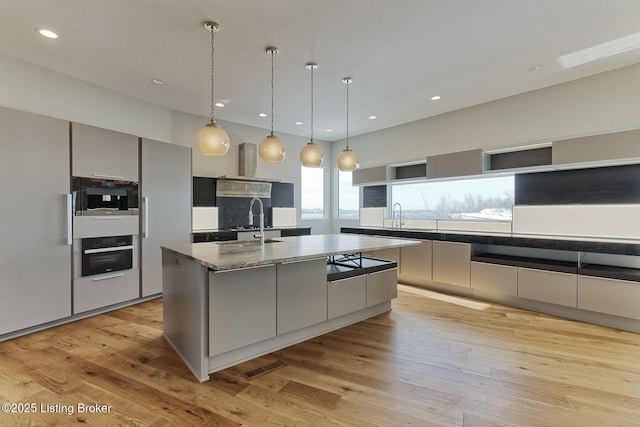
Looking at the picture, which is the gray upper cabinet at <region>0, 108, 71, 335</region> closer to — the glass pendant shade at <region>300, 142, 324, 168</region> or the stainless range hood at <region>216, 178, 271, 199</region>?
the stainless range hood at <region>216, 178, 271, 199</region>

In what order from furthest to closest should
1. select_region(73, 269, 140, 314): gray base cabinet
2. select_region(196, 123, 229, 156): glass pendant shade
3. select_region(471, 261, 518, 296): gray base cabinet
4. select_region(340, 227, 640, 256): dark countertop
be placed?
select_region(471, 261, 518, 296): gray base cabinet, select_region(73, 269, 140, 314): gray base cabinet, select_region(340, 227, 640, 256): dark countertop, select_region(196, 123, 229, 156): glass pendant shade

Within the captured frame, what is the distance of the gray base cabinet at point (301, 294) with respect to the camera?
2.63 metres

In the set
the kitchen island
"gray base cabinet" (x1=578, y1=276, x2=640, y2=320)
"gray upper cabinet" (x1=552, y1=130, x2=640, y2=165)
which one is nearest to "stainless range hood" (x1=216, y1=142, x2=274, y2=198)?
the kitchen island

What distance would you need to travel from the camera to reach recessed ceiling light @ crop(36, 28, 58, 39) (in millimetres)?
2680

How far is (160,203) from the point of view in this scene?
4.18m

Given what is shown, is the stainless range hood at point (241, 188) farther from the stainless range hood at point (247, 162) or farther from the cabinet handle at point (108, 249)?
the cabinet handle at point (108, 249)

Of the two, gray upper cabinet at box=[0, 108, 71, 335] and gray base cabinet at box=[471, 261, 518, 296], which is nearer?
gray upper cabinet at box=[0, 108, 71, 335]

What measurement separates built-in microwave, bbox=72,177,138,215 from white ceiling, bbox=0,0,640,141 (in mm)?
1291

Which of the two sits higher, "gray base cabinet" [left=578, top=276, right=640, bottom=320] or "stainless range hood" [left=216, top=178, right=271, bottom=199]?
"stainless range hood" [left=216, top=178, right=271, bottom=199]

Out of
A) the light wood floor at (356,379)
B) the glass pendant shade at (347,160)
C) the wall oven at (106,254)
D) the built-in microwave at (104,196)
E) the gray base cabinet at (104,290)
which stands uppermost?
the glass pendant shade at (347,160)

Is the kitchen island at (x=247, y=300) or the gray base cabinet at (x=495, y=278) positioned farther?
the gray base cabinet at (x=495, y=278)

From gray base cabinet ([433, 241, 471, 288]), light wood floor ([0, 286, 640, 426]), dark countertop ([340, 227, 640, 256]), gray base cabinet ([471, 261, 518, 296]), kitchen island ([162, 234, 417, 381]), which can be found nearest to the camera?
light wood floor ([0, 286, 640, 426])

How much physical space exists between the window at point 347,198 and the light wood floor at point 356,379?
12.3 ft

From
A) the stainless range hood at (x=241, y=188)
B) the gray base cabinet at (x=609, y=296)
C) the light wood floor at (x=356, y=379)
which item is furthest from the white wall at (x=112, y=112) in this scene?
the gray base cabinet at (x=609, y=296)
